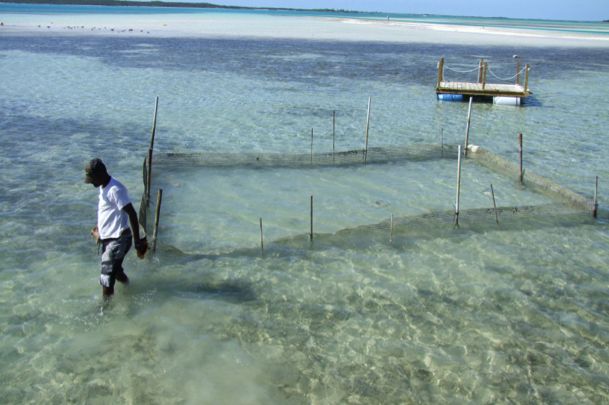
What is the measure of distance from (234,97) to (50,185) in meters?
13.0

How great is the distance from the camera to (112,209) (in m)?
6.40

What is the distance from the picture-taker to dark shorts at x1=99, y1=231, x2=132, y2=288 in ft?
21.5

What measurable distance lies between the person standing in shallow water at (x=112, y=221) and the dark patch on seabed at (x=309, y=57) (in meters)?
24.2

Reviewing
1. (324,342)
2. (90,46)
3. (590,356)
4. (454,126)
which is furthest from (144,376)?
(90,46)

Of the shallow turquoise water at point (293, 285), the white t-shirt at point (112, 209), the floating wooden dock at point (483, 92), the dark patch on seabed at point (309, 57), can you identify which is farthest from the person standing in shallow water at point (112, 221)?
the dark patch on seabed at point (309, 57)

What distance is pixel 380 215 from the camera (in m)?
10.9

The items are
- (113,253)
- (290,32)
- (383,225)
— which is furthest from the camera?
(290,32)

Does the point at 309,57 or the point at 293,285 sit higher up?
→ the point at 309,57

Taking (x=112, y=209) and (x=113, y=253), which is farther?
(x=113, y=253)

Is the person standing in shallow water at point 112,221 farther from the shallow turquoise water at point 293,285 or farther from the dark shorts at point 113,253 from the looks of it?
the shallow turquoise water at point 293,285

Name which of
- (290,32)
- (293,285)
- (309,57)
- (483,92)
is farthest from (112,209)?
(290,32)

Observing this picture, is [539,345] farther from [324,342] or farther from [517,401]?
[324,342]

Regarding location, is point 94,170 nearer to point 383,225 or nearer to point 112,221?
point 112,221

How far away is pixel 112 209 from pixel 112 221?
6.2 inches
